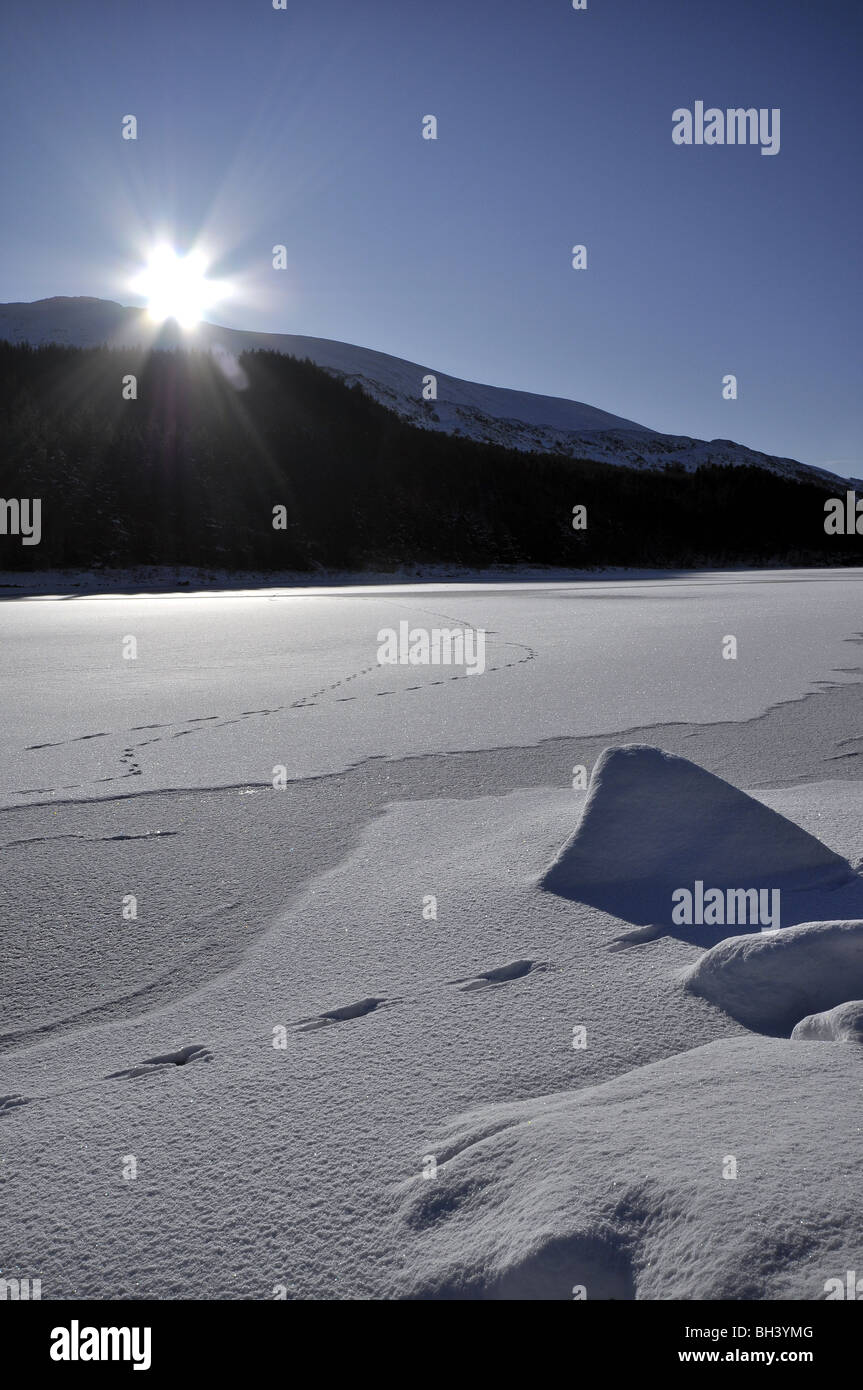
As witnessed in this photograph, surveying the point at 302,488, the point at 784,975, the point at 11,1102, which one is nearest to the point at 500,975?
the point at 784,975

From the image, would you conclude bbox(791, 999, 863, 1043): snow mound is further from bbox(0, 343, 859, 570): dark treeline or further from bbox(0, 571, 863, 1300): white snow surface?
bbox(0, 343, 859, 570): dark treeline

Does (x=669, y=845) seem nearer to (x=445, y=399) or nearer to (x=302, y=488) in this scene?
(x=302, y=488)

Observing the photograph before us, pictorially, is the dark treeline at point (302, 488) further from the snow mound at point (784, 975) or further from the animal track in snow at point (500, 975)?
the snow mound at point (784, 975)

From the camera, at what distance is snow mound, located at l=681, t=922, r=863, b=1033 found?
4.87 feet

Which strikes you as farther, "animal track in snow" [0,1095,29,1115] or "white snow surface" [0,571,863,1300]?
"animal track in snow" [0,1095,29,1115]

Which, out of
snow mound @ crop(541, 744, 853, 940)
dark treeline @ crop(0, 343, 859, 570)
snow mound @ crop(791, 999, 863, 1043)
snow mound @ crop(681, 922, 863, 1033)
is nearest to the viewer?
snow mound @ crop(791, 999, 863, 1043)

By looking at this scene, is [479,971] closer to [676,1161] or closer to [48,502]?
[676,1161]

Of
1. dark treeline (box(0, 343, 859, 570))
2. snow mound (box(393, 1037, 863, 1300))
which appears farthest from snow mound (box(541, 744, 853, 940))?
dark treeline (box(0, 343, 859, 570))

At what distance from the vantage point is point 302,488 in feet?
111

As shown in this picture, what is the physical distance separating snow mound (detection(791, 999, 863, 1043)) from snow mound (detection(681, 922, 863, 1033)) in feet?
0.28

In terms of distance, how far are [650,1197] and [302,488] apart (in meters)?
34.5

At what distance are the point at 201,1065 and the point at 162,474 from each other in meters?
31.9

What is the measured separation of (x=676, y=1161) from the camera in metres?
1.03

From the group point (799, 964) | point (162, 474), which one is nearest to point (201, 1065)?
point (799, 964)
